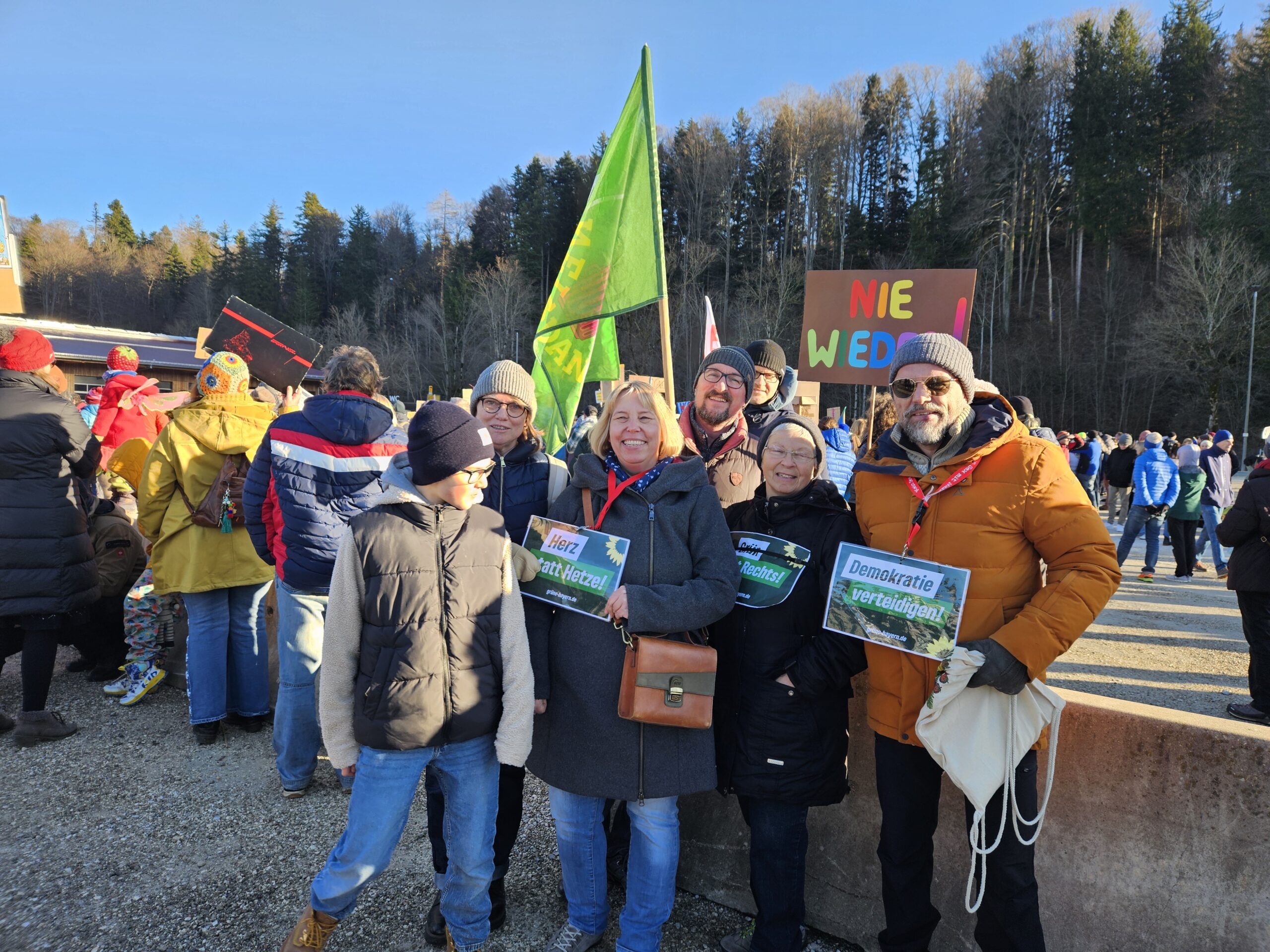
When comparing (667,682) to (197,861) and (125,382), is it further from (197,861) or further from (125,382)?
(125,382)

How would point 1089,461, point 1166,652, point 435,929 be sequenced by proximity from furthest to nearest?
point 1089,461
point 1166,652
point 435,929

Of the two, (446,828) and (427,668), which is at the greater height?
(427,668)

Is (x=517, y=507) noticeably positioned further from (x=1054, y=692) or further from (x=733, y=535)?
(x=1054, y=692)

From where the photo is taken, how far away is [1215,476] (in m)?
9.76

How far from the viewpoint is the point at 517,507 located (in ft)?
9.26

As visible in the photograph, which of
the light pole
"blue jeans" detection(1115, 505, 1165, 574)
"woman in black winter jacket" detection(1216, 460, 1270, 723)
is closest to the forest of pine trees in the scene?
the light pole

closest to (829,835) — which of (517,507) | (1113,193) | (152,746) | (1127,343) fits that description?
(517,507)

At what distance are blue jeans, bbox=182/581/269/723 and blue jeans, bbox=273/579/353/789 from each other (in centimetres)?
78

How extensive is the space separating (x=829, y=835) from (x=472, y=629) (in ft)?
Answer: 5.10

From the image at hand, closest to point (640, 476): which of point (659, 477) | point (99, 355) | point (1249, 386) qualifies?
point (659, 477)

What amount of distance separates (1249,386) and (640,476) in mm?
33466

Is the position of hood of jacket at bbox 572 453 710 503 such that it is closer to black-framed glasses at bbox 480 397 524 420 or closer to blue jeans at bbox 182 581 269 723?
black-framed glasses at bbox 480 397 524 420

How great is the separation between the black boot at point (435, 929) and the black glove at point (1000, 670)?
2045mm

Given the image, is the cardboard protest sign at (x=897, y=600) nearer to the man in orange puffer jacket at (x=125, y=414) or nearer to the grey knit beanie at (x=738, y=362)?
the grey knit beanie at (x=738, y=362)
